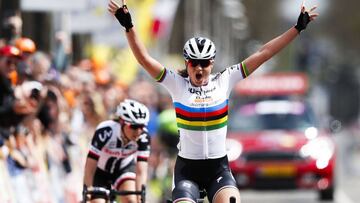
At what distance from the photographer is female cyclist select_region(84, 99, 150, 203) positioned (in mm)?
10844

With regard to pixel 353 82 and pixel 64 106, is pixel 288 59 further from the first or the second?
pixel 64 106

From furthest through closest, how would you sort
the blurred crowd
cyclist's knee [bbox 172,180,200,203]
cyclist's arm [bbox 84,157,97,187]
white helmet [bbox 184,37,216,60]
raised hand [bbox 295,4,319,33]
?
1. the blurred crowd
2. cyclist's arm [bbox 84,157,97,187]
3. raised hand [bbox 295,4,319,33]
4. white helmet [bbox 184,37,216,60]
5. cyclist's knee [bbox 172,180,200,203]

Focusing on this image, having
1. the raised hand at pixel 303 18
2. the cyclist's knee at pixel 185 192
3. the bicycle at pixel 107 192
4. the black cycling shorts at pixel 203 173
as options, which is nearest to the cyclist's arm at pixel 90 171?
the bicycle at pixel 107 192

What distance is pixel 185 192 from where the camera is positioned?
9375 millimetres

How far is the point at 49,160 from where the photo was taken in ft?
48.0

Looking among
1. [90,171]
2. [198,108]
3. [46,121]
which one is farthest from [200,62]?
[46,121]

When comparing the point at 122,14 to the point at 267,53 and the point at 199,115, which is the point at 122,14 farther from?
the point at 267,53

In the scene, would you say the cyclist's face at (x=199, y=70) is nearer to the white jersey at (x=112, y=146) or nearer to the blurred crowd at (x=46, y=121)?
the white jersey at (x=112, y=146)

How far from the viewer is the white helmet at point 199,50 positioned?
9.51 meters

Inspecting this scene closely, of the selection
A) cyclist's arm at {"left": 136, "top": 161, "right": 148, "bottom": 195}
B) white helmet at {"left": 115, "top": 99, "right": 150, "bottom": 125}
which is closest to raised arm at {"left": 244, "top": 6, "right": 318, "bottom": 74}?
white helmet at {"left": 115, "top": 99, "right": 150, "bottom": 125}

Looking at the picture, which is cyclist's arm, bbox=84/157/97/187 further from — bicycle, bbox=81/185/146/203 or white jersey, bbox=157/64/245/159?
white jersey, bbox=157/64/245/159

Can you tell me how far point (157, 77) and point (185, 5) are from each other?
5195 centimetres

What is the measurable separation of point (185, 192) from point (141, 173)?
60.6 inches

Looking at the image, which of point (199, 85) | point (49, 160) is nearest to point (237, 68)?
point (199, 85)
